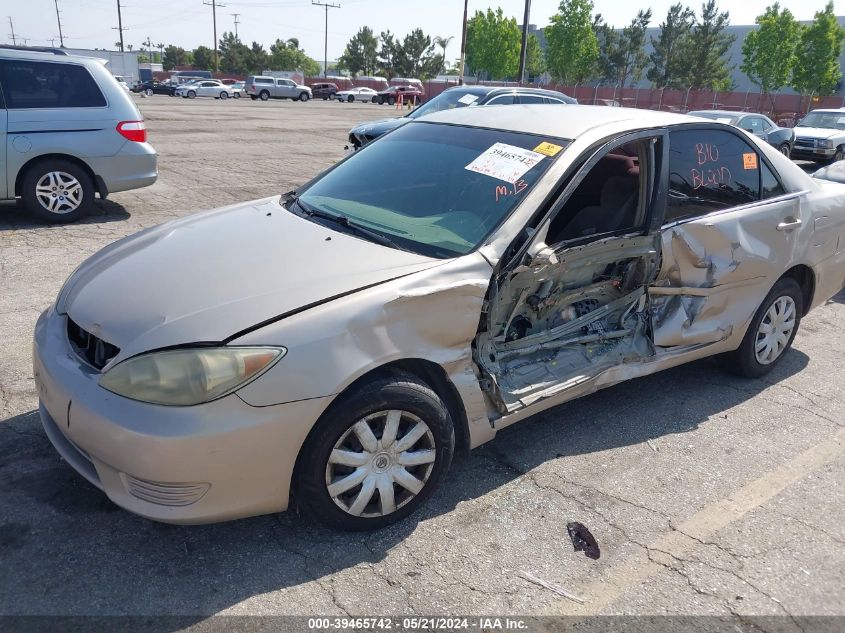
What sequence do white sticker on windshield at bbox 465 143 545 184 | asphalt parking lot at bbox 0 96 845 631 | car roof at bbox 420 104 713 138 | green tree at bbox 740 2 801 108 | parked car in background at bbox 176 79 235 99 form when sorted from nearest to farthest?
asphalt parking lot at bbox 0 96 845 631 < white sticker on windshield at bbox 465 143 545 184 < car roof at bbox 420 104 713 138 < green tree at bbox 740 2 801 108 < parked car in background at bbox 176 79 235 99

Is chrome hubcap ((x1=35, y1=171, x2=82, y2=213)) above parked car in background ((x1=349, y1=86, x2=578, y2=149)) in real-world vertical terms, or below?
below

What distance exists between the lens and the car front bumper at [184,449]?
2.39 metres

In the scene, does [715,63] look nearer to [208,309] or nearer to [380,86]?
[380,86]

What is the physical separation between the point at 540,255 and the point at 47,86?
6.45 m

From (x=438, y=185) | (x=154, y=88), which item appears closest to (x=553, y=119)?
(x=438, y=185)

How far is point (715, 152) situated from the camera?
13.6 ft

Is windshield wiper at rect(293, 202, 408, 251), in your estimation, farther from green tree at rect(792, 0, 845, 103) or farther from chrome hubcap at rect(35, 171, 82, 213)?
green tree at rect(792, 0, 845, 103)

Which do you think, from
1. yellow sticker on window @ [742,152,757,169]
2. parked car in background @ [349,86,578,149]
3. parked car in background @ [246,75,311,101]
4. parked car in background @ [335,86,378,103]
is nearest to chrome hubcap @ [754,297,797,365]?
yellow sticker on window @ [742,152,757,169]

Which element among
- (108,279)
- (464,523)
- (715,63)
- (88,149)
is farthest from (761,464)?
(715,63)

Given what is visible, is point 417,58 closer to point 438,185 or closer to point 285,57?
point 285,57

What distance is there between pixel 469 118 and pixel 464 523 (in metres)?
2.33

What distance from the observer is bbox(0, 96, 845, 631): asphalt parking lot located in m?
2.54

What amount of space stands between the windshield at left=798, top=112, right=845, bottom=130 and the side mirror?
1969 cm

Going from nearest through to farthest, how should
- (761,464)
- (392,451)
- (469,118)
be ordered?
(392,451)
(761,464)
(469,118)
